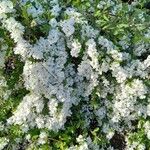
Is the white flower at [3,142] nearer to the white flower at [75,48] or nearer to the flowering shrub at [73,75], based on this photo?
the flowering shrub at [73,75]

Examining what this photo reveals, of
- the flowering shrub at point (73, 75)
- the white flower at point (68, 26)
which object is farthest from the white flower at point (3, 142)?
the white flower at point (68, 26)

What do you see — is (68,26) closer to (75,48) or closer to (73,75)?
(75,48)

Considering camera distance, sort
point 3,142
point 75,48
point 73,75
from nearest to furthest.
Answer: point 75,48
point 3,142
point 73,75

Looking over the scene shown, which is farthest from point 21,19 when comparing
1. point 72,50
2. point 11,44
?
point 72,50

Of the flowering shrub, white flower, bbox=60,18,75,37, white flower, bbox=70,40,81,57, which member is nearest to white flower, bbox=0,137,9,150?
the flowering shrub

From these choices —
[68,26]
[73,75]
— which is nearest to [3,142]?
[73,75]

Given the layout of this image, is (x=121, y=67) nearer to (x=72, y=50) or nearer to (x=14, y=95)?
(x=72, y=50)

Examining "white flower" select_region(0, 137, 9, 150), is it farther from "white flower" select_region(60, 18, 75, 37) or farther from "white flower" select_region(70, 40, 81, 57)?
"white flower" select_region(60, 18, 75, 37)

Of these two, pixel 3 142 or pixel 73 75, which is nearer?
pixel 3 142

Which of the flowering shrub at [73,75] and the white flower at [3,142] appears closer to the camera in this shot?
the flowering shrub at [73,75]

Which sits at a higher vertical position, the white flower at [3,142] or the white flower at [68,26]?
the white flower at [68,26]
